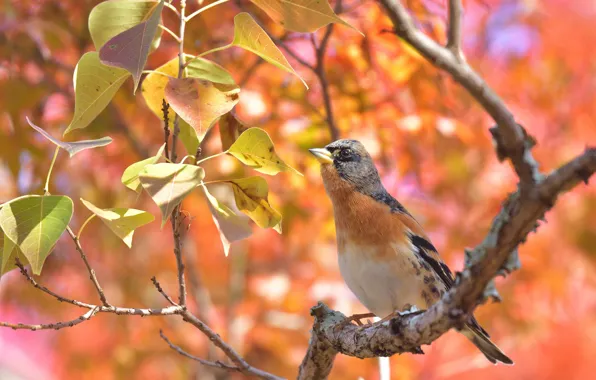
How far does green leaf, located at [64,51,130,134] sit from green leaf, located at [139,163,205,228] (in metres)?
0.42

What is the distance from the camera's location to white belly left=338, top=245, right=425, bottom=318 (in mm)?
3277

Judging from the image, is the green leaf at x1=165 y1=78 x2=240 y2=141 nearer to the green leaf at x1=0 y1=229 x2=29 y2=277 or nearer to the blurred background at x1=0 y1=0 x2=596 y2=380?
the green leaf at x1=0 y1=229 x2=29 y2=277

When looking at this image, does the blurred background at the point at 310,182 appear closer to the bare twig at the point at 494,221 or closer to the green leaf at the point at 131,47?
the bare twig at the point at 494,221

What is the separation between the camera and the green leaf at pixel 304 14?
219 centimetres

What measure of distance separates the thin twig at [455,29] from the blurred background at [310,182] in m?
1.80

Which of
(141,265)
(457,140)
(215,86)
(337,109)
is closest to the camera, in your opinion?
(215,86)

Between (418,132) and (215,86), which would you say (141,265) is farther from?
(215,86)

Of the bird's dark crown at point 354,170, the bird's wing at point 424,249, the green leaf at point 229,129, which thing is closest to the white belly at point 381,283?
the bird's wing at point 424,249

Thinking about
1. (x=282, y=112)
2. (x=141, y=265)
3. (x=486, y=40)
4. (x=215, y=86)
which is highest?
(x=486, y=40)

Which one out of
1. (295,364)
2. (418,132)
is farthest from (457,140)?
(295,364)

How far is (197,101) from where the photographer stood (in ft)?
6.75

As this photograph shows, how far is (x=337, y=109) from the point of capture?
464cm

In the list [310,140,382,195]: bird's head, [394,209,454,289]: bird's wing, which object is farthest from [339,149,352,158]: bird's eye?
[394,209,454,289]: bird's wing

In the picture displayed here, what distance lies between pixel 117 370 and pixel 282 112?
9.56ft
